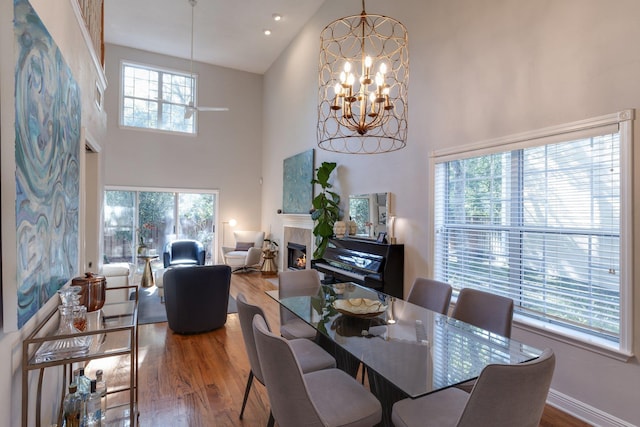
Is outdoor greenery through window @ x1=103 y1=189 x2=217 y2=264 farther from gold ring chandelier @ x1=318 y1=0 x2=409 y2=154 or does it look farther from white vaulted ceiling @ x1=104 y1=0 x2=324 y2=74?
gold ring chandelier @ x1=318 y1=0 x2=409 y2=154

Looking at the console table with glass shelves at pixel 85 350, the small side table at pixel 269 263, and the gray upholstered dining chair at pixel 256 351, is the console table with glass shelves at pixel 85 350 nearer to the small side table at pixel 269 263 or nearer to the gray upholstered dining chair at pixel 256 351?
the gray upholstered dining chair at pixel 256 351

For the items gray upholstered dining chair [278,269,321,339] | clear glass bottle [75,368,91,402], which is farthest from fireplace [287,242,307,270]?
clear glass bottle [75,368,91,402]

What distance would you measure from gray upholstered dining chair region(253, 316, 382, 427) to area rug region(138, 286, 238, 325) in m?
2.82

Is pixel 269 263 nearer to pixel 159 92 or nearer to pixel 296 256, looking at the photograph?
pixel 296 256

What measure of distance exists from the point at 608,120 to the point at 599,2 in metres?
0.84

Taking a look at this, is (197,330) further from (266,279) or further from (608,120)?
(608,120)

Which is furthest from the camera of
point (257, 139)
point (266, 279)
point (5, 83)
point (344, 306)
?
point (257, 139)

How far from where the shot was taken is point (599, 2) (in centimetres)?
233

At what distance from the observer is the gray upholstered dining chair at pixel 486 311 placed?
2115 mm

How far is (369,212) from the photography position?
15.2 feet

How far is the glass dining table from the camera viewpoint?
1466mm

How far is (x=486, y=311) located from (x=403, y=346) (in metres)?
0.85

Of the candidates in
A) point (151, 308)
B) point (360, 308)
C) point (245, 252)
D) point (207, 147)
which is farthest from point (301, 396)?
point (207, 147)

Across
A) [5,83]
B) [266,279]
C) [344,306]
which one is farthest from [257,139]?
[5,83]
